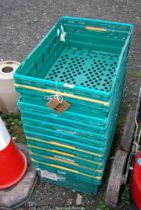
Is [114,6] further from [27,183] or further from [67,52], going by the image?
[27,183]

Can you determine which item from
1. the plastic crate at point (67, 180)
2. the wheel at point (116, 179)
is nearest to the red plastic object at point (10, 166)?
the plastic crate at point (67, 180)

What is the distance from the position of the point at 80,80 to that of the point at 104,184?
3.20ft

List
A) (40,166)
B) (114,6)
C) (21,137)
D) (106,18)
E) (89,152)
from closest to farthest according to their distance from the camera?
(89,152), (40,166), (21,137), (106,18), (114,6)

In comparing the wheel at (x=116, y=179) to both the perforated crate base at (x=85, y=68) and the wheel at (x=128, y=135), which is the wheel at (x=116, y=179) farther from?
the perforated crate base at (x=85, y=68)

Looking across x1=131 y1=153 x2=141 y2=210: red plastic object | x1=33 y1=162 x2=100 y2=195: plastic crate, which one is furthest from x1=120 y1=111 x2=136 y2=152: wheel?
x1=33 y1=162 x2=100 y2=195: plastic crate

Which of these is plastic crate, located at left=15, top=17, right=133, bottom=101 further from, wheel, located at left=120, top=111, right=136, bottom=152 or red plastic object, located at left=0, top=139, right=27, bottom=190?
red plastic object, located at left=0, top=139, right=27, bottom=190

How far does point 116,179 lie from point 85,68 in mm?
920

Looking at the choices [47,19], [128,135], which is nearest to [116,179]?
[128,135]

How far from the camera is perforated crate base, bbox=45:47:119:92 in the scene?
7.23 ft

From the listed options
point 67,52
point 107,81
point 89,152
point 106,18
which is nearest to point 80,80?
point 107,81

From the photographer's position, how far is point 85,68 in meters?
2.34

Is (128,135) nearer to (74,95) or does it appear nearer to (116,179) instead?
(116,179)

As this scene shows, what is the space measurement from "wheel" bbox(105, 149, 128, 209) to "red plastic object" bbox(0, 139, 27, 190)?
0.80 metres

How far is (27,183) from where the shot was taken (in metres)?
2.46
